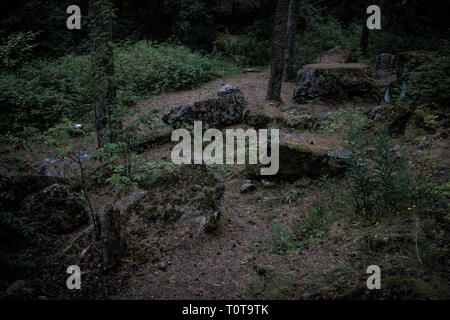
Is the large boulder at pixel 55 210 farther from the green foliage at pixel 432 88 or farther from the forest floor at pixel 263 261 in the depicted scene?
the green foliage at pixel 432 88

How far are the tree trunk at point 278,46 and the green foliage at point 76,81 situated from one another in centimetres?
472

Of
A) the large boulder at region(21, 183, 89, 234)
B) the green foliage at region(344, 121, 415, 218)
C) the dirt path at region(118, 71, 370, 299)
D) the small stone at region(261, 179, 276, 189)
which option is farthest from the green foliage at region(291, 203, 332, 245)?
the large boulder at region(21, 183, 89, 234)

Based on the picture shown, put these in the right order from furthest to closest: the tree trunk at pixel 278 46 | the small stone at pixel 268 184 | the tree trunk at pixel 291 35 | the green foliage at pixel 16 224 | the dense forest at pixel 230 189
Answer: the tree trunk at pixel 291 35
the tree trunk at pixel 278 46
the small stone at pixel 268 184
the green foliage at pixel 16 224
the dense forest at pixel 230 189

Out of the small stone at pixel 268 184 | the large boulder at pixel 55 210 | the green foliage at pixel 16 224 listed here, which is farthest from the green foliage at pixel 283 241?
the large boulder at pixel 55 210

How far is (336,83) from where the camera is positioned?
1015 cm

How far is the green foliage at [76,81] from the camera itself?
32.0ft

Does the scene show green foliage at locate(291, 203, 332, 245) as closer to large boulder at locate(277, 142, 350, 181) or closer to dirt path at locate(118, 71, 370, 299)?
dirt path at locate(118, 71, 370, 299)

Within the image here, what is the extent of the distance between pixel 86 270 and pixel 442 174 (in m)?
5.47

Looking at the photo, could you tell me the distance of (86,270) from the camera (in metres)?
3.60

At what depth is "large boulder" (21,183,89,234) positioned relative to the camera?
4.53 meters

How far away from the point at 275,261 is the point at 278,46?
799 cm

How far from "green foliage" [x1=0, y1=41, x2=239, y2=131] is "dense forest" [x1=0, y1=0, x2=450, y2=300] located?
9 cm

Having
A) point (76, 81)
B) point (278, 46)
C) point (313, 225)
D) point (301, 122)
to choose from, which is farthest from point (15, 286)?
point (278, 46)
